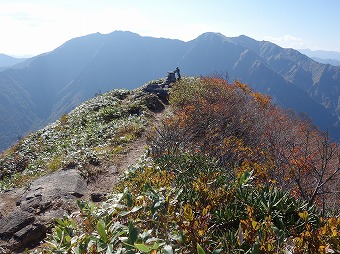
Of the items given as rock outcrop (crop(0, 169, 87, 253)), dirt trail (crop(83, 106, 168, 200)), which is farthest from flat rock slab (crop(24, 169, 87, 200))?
dirt trail (crop(83, 106, 168, 200))

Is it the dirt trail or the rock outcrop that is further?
the dirt trail

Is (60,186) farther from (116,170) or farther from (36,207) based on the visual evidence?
(116,170)

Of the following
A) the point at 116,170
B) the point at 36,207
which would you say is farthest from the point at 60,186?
the point at 116,170

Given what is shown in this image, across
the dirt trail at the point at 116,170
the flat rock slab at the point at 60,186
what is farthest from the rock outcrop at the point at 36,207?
the dirt trail at the point at 116,170

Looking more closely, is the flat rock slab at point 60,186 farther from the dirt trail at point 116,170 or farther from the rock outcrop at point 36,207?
the dirt trail at point 116,170

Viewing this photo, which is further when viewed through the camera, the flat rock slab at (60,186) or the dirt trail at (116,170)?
the dirt trail at (116,170)

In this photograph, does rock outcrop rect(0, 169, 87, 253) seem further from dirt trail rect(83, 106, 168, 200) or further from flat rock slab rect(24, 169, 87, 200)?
dirt trail rect(83, 106, 168, 200)

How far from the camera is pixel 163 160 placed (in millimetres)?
8844

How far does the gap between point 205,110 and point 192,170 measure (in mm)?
11706

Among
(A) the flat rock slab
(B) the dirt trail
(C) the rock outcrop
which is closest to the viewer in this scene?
(C) the rock outcrop

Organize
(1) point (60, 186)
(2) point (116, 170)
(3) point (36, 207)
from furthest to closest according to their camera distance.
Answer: (2) point (116, 170)
(1) point (60, 186)
(3) point (36, 207)

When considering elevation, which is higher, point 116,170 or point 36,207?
point 36,207

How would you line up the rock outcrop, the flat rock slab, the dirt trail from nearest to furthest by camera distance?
1. the rock outcrop
2. the flat rock slab
3. the dirt trail

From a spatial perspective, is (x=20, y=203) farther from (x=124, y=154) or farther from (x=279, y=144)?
(x=279, y=144)
